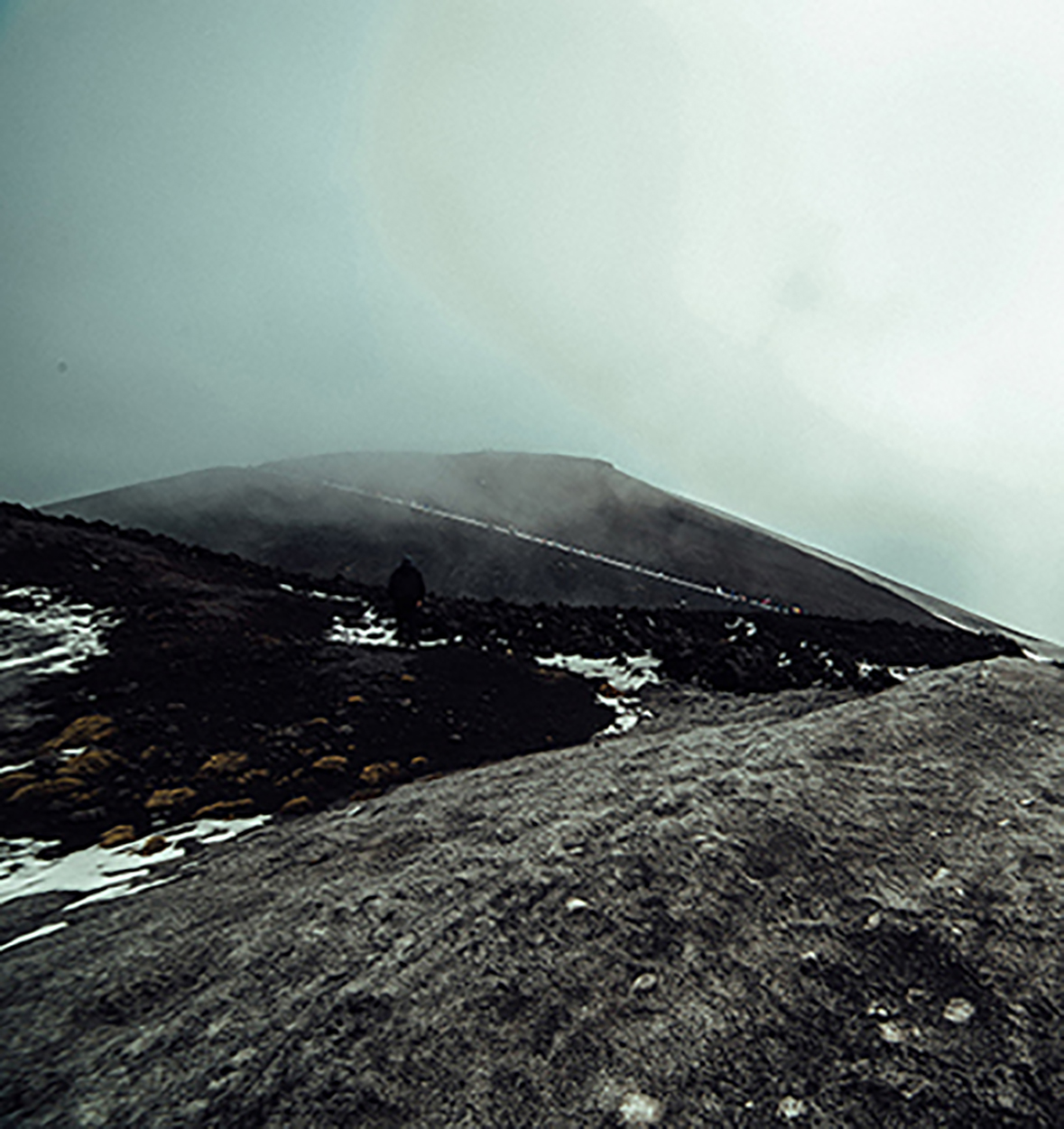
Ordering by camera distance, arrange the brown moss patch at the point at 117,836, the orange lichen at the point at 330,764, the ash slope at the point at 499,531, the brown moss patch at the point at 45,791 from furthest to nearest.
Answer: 1. the ash slope at the point at 499,531
2. the orange lichen at the point at 330,764
3. the brown moss patch at the point at 45,791
4. the brown moss patch at the point at 117,836

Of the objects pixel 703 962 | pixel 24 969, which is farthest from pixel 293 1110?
pixel 24 969

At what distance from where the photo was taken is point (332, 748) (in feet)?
36.1

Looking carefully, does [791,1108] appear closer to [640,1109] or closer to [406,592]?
[640,1109]

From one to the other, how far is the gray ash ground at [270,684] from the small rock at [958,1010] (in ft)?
23.6

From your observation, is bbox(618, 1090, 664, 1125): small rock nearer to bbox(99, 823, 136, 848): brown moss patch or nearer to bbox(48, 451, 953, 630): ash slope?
bbox(99, 823, 136, 848): brown moss patch

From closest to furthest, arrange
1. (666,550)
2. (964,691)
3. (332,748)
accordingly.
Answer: (964,691)
(332,748)
(666,550)

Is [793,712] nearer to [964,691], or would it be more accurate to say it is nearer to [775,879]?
[964,691]

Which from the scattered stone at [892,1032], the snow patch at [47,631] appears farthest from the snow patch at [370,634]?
the scattered stone at [892,1032]

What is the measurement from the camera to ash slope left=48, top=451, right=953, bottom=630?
54.5 metres

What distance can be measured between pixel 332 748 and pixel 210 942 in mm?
5766

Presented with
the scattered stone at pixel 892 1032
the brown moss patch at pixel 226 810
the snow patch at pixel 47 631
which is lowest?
the brown moss patch at pixel 226 810

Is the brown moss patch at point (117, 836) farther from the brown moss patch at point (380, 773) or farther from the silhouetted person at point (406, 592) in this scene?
the silhouetted person at point (406, 592)

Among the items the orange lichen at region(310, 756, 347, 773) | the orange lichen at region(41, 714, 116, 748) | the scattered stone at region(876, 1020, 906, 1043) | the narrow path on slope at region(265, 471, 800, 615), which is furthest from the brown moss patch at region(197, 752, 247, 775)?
the narrow path on slope at region(265, 471, 800, 615)

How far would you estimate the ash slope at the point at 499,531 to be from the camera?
54.5 metres
